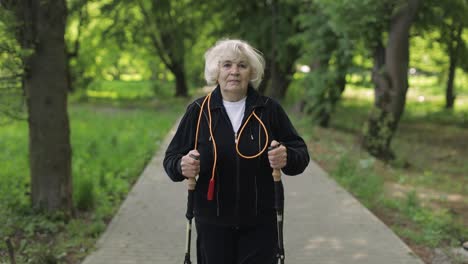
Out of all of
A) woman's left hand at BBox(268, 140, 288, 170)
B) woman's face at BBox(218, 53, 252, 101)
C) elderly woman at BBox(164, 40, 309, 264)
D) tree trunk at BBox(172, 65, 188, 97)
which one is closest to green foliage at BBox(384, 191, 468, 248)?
elderly woman at BBox(164, 40, 309, 264)

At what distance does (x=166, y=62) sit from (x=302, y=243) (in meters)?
25.8

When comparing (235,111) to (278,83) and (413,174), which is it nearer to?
(413,174)

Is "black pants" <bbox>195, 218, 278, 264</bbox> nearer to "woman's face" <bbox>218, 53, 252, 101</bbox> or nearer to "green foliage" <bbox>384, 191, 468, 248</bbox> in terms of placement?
"woman's face" <bbox>218, 53, 252, 101</bbox>

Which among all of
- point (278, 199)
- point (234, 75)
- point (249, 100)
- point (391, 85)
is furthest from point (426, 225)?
point (391, 85)

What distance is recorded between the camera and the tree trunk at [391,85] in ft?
41.2

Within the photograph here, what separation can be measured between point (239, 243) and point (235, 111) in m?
0.77

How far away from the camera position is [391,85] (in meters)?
13.0

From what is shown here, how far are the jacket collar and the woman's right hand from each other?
31 cm

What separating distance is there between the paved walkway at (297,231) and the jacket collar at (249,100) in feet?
9.06

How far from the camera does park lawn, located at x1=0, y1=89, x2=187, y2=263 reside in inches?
239

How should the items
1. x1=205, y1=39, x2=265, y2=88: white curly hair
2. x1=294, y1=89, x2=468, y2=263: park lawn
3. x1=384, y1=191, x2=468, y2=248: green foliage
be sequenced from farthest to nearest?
x1=294, y1=89, x2=468, y2=263: park lawn → x1=384, y1=191, x2=468, y2=248: green foliage → x1=205, y1=39, x2=265, y2=88: white curly hair

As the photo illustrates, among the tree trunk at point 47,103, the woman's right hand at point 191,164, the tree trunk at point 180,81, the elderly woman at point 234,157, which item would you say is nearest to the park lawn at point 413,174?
the elderly woman at point 234,157

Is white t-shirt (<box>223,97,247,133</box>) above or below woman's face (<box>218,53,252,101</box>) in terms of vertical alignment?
below

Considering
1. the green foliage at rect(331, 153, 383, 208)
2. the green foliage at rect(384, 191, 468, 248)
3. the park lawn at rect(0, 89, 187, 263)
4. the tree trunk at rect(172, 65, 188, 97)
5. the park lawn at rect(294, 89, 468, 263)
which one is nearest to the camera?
the park lawn at rect(0, 89, 187, 263)
